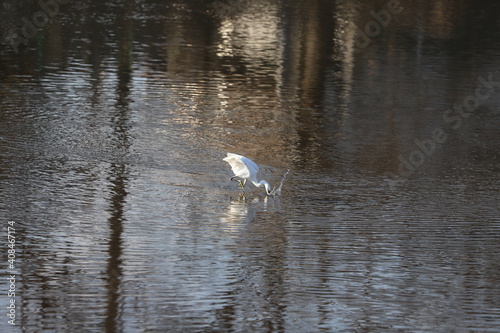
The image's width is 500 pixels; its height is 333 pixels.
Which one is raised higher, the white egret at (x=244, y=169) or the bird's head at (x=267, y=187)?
the white egret at (x=244, y=169)

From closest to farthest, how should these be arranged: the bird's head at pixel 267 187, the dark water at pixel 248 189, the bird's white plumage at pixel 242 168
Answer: the dark water at pixel 248 189, the bird's white plumage at pixel 242 168, the bird's head at pixel 267 187

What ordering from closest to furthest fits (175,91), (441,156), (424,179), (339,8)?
(424,179) < (441,156) < (175,91) < (339,8)

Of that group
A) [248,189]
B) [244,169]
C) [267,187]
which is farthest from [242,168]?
[248,189]

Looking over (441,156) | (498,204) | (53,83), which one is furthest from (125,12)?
(498,204)

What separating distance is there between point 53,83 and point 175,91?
79.9 inches

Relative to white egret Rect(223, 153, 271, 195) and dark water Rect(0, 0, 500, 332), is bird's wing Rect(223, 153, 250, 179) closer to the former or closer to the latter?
white egret Rect(223, 153, 271, 195)

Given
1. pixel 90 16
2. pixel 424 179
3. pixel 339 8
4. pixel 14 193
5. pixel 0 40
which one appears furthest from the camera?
pixel 339 8

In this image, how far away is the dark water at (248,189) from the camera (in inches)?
269

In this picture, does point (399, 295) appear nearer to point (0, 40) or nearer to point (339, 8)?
point (0, 40)

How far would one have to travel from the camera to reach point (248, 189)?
32.2 feet

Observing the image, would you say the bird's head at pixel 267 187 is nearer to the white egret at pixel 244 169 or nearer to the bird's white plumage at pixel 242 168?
the white egret at pixel 244 169

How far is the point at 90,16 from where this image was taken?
80.0ft

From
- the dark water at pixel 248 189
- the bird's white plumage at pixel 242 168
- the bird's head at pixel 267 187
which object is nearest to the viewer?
the dark water at pixel 248 189

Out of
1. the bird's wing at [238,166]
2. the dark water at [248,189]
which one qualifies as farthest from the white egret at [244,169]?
the dark water at [248,189]
